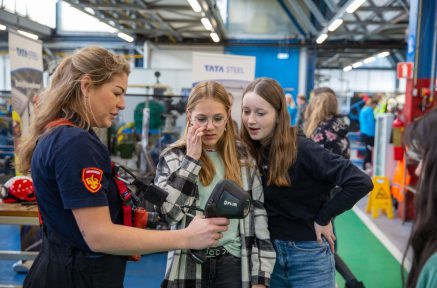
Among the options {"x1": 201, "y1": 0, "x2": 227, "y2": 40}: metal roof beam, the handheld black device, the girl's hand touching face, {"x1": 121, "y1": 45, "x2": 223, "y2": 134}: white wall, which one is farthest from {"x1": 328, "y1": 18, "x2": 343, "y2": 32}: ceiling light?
the handheld black device

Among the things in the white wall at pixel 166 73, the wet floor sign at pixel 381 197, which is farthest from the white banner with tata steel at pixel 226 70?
the wet floor sign at pixel 381 197

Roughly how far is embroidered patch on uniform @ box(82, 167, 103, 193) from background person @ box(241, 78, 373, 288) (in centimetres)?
86

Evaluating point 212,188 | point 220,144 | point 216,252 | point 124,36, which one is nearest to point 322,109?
point 220,144

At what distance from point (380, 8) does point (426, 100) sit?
6.00 m

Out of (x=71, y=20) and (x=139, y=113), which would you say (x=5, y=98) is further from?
(x=71, y=20)

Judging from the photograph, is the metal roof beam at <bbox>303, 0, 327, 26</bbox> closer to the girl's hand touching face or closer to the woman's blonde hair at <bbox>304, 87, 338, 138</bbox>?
the woman's blonde hair at <bbox>304, 87, 338, 138</bbox>

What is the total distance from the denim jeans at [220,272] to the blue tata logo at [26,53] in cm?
341

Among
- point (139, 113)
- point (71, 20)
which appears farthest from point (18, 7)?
point (139, 113)

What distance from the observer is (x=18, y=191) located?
2824 millimetres

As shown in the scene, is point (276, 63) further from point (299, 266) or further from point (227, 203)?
point (227, 203)

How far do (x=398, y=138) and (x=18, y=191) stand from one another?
16.4 feet

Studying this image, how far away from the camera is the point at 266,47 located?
14.4 metres

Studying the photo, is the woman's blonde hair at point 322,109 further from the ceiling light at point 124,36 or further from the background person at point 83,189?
the ceiling light at point 124,36

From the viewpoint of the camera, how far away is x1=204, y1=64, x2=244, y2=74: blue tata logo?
5.02 meters
